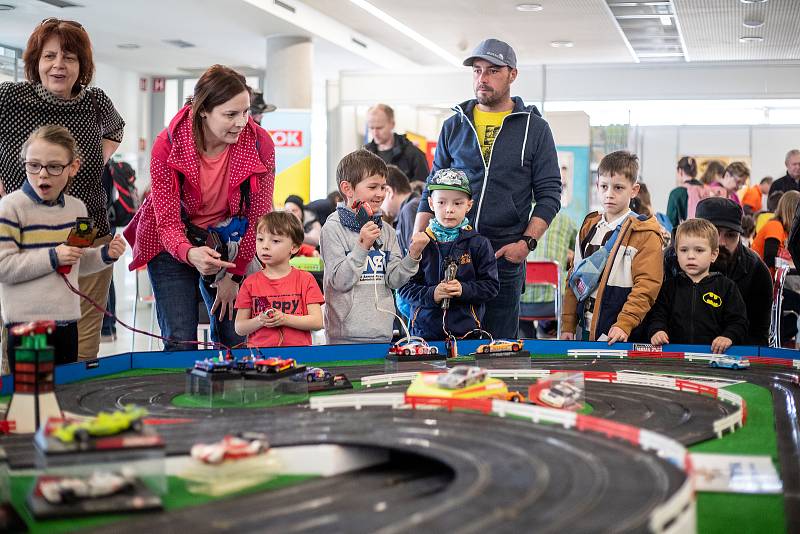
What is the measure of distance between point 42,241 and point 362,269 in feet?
4.22

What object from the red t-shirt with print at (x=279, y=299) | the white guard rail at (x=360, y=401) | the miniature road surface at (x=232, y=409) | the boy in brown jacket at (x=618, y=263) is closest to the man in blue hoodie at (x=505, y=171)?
the boy in brown jacket at (x=618, y=263)

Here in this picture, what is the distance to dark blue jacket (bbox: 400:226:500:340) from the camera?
14.0 feet

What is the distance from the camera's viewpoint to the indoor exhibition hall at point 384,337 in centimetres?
175

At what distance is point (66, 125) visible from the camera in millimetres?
3783

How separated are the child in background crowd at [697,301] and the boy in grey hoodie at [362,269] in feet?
3.73

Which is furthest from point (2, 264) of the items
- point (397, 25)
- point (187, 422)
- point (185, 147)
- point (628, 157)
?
point (397, 25)

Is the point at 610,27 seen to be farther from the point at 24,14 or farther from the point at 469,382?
the point at 469,382

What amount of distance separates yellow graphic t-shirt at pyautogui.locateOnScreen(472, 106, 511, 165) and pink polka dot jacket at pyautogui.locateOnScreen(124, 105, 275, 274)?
122cm

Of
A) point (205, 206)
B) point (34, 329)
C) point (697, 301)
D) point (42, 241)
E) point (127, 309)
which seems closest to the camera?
point (34, 329)

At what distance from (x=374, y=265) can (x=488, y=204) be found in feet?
2.57

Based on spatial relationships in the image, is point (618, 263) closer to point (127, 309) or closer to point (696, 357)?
point (696, 357)

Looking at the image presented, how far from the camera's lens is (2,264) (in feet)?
10.6

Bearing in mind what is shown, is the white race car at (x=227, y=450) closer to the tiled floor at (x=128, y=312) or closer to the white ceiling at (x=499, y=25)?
the tiled floor at (x=128, y=312)

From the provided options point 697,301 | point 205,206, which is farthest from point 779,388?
point 205,206
